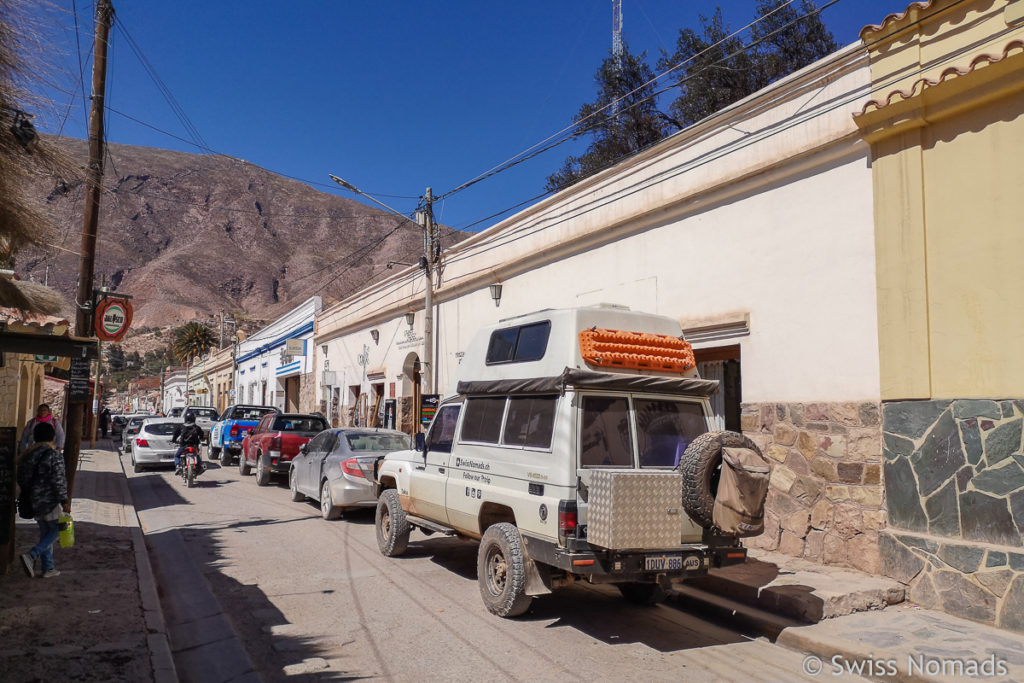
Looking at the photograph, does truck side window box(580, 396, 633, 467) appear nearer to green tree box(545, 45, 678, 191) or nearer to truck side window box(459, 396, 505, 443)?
truck side window box(459, 396, 505, 443)

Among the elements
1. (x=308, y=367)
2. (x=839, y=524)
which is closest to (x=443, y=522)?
(x=839, y=524)

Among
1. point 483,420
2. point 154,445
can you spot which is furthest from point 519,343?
point 154,445

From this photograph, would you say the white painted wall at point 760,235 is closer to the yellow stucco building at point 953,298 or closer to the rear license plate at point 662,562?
the yellow stucco building at point 953,298

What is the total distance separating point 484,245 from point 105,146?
8.59 metres

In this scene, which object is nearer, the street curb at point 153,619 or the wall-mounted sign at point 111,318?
the street curb at point 153,619

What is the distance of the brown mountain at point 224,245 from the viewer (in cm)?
13550

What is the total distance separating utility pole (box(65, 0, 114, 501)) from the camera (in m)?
12.1

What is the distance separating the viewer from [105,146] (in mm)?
12586

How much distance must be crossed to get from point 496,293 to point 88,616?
38.8 feet

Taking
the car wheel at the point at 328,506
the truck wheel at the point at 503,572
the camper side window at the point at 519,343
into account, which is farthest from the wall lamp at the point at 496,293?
the truck wheel at the point at 503,572

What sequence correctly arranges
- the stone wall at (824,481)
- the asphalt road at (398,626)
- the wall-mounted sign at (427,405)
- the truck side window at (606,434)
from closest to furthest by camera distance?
1. the asphalt road at (398,626)
2. the truck side window at (606,434)
3. the stone wall at (824,481)
4. the wall-mounted sign at (427,405)

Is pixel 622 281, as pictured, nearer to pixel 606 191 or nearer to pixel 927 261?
pixel 606 191

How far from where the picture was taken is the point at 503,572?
701 cm

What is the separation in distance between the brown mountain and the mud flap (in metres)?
111
